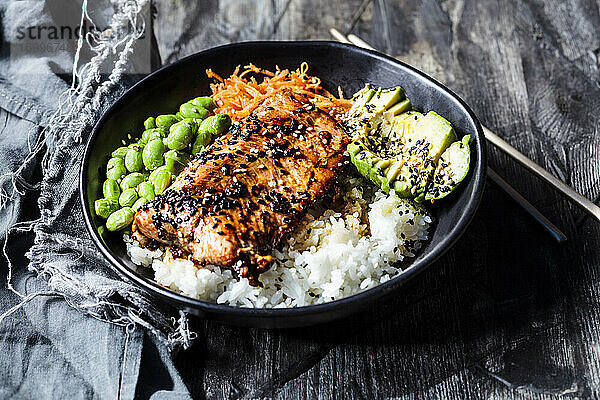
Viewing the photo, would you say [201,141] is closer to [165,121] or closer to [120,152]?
[165,121]

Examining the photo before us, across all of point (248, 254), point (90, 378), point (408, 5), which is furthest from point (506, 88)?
point (90, 378)

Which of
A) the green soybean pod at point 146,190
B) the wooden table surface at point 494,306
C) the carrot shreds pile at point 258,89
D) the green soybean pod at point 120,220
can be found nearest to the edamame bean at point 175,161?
the green soybean pod at point 146,190

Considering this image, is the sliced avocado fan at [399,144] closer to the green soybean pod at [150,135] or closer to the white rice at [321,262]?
the white rice at [321,262]

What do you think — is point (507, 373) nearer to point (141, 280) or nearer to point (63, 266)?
point (141, 280)

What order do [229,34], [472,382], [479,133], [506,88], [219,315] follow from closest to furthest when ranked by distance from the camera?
[219,315] → [472,382] → [479,133] → [506,88] → [229,34]

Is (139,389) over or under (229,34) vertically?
under

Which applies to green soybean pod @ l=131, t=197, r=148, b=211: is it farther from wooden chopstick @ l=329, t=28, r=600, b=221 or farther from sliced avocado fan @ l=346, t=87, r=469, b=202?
wooden chopstick @ l=329, t=28, r=600, b=221

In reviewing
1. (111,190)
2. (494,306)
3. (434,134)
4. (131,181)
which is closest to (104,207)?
(111,190)
